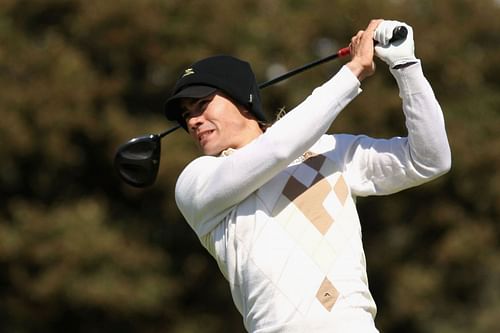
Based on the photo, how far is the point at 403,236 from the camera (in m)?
23.3

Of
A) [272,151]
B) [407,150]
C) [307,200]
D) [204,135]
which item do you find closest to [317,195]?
[307,200]

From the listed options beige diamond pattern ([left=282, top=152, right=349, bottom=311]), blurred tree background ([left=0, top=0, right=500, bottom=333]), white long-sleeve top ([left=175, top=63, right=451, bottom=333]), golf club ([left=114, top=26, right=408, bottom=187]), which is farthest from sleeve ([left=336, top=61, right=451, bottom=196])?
blurred tree background ([left=0, top=0, right=500, bottom=333])

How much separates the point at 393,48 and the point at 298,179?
0.58 m

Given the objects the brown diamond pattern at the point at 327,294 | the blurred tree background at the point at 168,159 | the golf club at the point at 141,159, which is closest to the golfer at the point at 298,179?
the brown diamond pattern at the point at 327,294

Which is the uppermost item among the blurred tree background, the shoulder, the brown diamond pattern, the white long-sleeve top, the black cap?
the black cap

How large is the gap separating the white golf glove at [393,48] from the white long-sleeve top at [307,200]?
0.14ft

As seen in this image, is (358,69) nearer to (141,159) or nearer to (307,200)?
(307,200)

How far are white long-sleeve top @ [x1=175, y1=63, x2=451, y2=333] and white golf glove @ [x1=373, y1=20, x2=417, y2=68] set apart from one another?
0.14ft

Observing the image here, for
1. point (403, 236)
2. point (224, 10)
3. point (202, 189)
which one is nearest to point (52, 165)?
point (224, 10)

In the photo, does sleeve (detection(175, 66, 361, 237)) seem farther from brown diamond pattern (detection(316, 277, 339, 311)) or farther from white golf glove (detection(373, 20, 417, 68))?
brown diamond pattern (detection(316, 277, 339, 311))

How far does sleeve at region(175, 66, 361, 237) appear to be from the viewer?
424cm

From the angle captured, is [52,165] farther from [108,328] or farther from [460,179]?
[460,179]

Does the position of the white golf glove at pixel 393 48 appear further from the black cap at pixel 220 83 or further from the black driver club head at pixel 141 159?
the black driver club head at pixel 141 159

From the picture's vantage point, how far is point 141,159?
5344 millimetres
